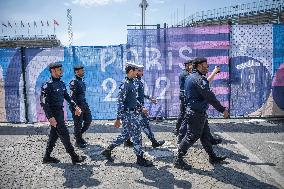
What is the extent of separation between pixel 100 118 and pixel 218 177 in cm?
630

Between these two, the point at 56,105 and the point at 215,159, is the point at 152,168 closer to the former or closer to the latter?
the point at 215,159

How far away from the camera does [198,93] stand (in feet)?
19.9

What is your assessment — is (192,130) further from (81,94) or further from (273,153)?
(81,94)

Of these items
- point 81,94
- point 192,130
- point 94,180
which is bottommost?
point 94,180

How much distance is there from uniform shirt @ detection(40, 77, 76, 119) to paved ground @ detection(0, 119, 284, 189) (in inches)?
49.6

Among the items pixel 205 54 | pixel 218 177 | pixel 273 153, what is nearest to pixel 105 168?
pixel 218 177

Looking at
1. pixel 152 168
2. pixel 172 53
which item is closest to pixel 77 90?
pixel 152 168

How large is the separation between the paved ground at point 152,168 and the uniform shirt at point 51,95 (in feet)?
4.13

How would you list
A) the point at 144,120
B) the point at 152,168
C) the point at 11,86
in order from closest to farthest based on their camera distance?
the point at 152,168
the point at 144,120
the point at 11,86

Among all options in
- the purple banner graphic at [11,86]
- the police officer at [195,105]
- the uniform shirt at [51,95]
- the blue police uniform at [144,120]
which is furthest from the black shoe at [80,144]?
the purple banner graphic at [11,86]

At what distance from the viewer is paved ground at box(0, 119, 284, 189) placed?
18.4 feet

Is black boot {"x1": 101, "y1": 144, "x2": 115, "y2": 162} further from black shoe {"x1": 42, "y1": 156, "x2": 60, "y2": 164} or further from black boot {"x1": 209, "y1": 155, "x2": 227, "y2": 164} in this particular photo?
black boot {"x1": 209, "y1": 155, "x2": 227, "y2": 164}

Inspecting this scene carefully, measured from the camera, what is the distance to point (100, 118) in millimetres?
11328

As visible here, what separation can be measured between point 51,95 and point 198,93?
9.82 ft
